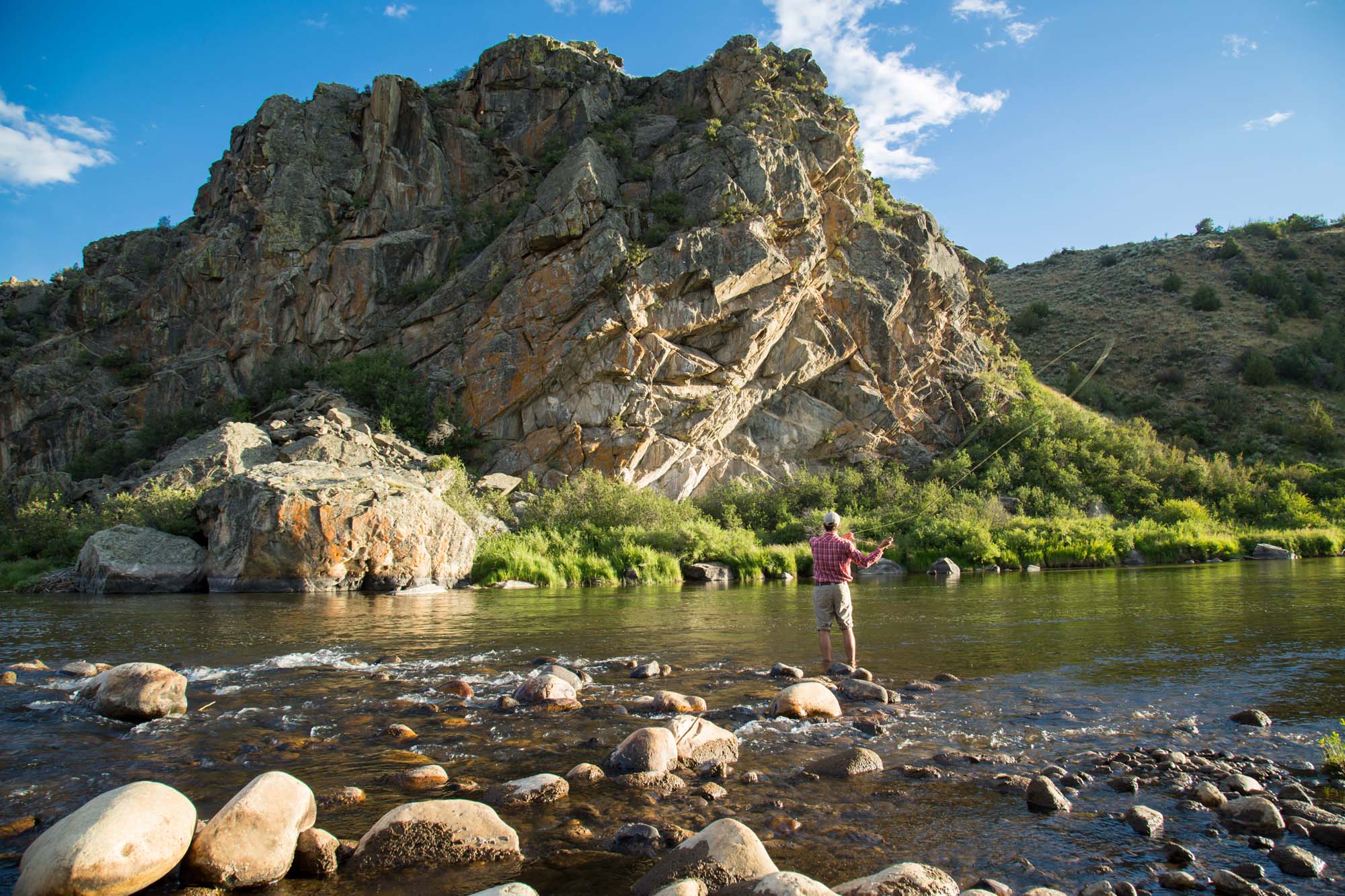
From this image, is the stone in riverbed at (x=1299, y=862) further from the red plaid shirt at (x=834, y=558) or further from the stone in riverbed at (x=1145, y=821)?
the red plaid shirt at (x=834, y=558)

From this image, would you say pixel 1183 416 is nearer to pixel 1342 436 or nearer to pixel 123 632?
pixel 1342 436

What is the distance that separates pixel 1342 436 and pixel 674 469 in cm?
4400

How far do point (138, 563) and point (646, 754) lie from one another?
73.2 ft

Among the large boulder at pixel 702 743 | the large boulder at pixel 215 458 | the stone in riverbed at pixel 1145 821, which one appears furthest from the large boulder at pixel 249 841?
the large boulder at pixel 215 458

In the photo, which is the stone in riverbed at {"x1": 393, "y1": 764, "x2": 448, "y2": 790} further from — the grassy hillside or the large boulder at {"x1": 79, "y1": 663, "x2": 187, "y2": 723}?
the grassy hillside

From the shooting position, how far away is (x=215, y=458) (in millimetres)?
27125

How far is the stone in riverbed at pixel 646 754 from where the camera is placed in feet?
17.4

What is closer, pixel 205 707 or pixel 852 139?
pixel 205 707

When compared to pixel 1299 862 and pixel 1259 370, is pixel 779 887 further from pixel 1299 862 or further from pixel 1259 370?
pixel 1259 370

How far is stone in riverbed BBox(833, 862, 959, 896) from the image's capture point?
3.44 m

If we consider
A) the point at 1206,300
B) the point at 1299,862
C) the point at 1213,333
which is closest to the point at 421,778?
the point at 1299,862

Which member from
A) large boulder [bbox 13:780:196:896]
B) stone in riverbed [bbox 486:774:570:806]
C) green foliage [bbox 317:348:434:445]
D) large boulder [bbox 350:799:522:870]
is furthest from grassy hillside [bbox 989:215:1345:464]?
large boulder [bbox 13:780:196:896]

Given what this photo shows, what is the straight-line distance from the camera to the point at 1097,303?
68000 mm

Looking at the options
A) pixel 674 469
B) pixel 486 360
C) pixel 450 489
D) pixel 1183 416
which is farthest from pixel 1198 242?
pixel 450 489
